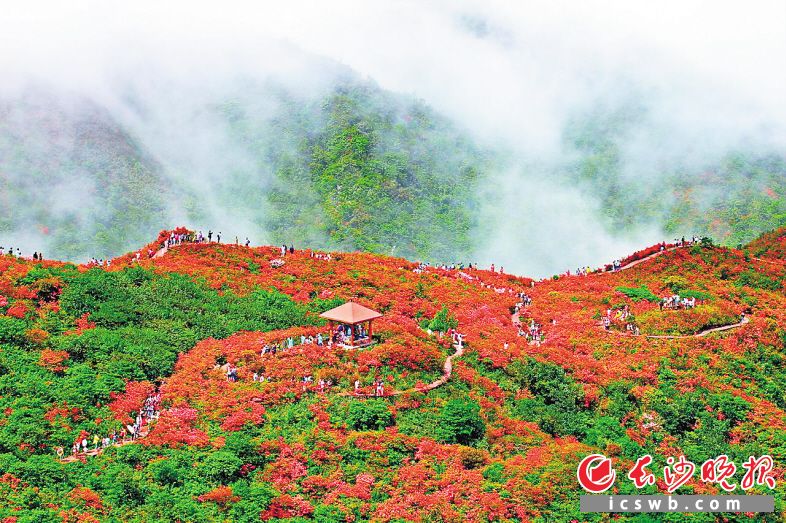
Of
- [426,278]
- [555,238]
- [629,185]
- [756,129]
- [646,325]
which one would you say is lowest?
[646,325]

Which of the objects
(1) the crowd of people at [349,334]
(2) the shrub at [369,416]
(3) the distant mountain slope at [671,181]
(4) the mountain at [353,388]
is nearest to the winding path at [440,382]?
(4) the mountain at [353,388]

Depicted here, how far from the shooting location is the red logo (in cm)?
3219

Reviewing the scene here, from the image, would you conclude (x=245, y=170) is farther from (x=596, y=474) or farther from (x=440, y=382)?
(x=596, y=474)

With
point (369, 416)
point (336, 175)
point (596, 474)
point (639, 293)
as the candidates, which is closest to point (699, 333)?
point (639, 293)

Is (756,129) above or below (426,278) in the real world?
above

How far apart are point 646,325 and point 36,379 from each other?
30653 mm

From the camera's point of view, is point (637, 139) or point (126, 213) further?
point (637, 139)

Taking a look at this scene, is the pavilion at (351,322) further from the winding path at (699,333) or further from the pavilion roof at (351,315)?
the winding path at (699,333)

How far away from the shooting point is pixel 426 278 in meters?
56.6

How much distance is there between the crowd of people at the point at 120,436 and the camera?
33.1 m

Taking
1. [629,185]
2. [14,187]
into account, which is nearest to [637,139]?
[629,185]

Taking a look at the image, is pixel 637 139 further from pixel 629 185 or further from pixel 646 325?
pixel 646 325

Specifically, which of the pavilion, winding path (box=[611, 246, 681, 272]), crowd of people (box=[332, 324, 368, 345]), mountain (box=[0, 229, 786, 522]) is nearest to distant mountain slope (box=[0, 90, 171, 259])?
mountain (box=[0, 229, 786, 522])

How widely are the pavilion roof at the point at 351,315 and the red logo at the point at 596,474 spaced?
490 inches
